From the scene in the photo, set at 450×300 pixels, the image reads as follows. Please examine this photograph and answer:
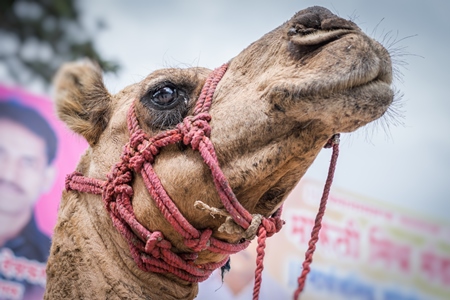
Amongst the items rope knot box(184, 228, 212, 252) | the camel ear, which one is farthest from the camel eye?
rope knot box(184, 228, 212, 252)

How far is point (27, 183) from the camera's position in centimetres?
702

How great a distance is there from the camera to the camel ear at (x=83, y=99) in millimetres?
2832

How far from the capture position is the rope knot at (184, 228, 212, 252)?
2.24 metres

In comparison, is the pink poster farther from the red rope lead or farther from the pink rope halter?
the red rope lead

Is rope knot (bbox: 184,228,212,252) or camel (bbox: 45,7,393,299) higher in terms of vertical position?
camel (bbox: 45,7,393,299)

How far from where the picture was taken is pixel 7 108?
7.19 metres

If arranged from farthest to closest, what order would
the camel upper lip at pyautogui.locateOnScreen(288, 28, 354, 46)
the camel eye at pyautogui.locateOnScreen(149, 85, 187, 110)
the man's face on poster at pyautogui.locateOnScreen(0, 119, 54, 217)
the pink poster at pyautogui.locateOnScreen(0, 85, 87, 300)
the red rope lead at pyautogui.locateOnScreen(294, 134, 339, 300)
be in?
the man's face on poster at pyautogui.locateOnScreen(0, 119, 54, 217)
the pink poster at pyautogui.locateOnScreen(0, 85, 87, 300)
the camel eye at pyautogui.locateOnScreen(149, 85, 187, 110)
the red rope lead at pyautogui.locateOnScreen(294, 134, 339, 300)
the camel upper lip at pyautogui.locateOnScreen(288, 28, 354, 46)

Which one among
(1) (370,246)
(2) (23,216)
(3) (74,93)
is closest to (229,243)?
(3) (74,93)

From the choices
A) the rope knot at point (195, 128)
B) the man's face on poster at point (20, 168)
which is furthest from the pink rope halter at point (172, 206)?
the man's face on poster at point (20, 168)

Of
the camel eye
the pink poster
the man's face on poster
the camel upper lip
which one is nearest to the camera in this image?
the camel upper lip

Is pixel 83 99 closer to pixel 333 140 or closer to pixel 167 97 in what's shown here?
pixel 167 97

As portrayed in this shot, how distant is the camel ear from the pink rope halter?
386 millimetres

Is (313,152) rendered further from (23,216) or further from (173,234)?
(23,216)

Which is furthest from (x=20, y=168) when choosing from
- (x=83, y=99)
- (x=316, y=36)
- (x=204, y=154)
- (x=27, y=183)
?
(x=316, y=36)
